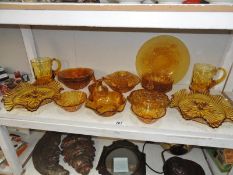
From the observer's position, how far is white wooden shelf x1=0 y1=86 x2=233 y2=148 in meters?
0.67

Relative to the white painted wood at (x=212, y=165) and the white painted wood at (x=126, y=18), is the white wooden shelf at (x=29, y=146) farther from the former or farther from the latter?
the white painted wood at (x=212, y=165)

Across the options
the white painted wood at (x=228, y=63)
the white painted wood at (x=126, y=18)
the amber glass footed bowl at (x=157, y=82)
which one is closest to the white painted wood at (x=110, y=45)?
the white painted wood at (x=228, y=63)

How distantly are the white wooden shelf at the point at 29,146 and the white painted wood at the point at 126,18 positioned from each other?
0.74 meters

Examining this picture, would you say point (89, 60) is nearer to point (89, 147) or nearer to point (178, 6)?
point (89, 147)

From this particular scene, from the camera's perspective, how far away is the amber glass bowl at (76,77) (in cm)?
90

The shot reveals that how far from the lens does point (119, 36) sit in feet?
3.05

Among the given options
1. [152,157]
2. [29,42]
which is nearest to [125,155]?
[152,157]

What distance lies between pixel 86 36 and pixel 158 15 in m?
0.50

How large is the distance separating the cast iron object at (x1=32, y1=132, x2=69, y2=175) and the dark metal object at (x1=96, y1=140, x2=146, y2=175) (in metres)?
0.18

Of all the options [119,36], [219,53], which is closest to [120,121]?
[119,36]

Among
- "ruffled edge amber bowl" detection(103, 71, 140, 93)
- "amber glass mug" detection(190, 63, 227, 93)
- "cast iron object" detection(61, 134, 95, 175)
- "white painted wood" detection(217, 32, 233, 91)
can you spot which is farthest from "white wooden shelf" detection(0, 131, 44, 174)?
"white painted wood" detection(217, 32, 233, 91)

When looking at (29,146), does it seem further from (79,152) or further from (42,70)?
(42,70)

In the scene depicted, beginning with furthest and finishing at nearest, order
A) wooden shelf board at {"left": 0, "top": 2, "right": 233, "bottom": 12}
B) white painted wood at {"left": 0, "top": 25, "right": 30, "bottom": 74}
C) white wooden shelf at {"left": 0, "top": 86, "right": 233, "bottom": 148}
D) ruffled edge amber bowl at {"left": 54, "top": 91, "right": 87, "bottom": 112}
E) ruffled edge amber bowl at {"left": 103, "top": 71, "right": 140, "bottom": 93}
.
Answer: white painted wood at {"left": 0, "top": 25, "right": 30, "bottom": 74}, ruffled edge amber bowl at {"left": 103, "top": 71, "right": 140, "bottom": 93}, ruffled edge amber bowl at {"left": 54, "top": 91, "right": 87, "bottom": 112}, white wooden shelf at {"left": 0, "top": 86, "right": 233, "bottom": 148}, wooden shelf board at {"left": 0, "top": 2, "right": 233, "bottom": 12}

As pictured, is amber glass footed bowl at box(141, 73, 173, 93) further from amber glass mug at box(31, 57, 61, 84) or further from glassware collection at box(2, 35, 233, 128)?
amber glass mug at box(31, 57, 61, 84)
